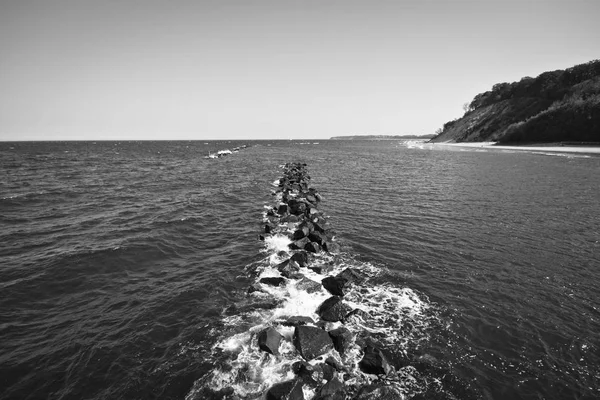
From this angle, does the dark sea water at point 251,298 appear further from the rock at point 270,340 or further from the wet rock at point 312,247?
the wet rock at point 312,247

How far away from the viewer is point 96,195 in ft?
109

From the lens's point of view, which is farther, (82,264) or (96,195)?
(96,195)

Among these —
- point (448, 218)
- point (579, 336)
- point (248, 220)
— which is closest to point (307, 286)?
point (579, 336)

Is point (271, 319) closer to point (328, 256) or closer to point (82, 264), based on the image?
point (328, 256)

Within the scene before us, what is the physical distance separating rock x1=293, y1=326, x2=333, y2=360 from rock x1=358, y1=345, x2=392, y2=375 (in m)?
1.34

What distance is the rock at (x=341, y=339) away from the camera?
31.4ft

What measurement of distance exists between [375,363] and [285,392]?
10.1 feet

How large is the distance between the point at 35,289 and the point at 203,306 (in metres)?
9.08

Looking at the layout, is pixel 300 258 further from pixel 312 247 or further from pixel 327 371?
pixel 327 371

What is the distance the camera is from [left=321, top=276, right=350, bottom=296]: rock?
13.1 m

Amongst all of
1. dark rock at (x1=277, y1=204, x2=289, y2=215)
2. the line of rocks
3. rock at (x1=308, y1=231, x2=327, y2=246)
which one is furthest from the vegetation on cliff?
the line of rocks

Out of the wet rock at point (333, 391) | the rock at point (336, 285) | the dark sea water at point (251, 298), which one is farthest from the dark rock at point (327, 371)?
the rock at point (336, 285)

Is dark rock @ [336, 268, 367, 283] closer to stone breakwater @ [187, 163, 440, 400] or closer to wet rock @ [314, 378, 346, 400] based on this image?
stone breakwater @ [187, 163, 440, 400]

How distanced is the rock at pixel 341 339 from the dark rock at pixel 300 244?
823cm
